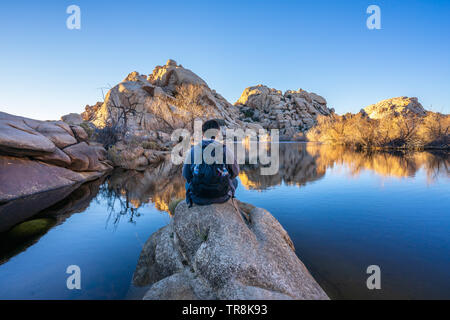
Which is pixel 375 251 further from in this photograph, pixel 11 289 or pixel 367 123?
pixel 367 123

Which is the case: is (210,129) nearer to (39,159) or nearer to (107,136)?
(39,159)

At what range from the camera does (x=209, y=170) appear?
11.1 ft

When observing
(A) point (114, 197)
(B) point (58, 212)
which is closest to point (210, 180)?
(B) point (58, 212)

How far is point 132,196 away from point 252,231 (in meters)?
7.04

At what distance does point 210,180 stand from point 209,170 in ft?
0.75

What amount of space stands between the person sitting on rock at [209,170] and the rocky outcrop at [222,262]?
22 cm

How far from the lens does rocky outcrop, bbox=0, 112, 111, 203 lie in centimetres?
810

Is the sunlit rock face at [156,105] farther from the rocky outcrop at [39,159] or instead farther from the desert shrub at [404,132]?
the desert shrub at [404,132]

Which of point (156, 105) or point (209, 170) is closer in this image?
point (209, 170)

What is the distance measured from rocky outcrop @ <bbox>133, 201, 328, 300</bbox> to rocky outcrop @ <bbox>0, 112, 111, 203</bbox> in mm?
8120
